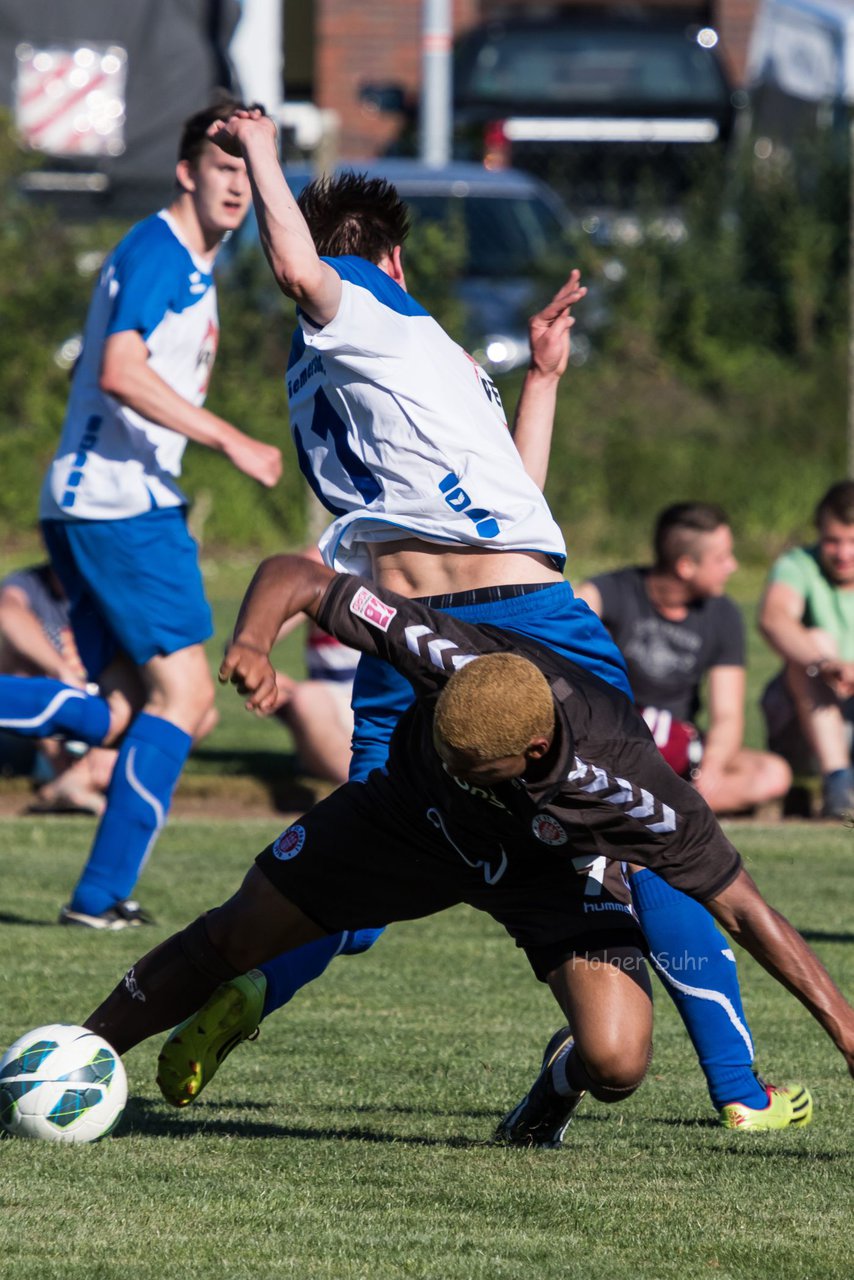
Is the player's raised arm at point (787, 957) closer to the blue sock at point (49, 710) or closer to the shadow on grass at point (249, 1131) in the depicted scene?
the shadow on grass at point (249, 1131)

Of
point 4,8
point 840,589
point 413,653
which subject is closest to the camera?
point 413,653

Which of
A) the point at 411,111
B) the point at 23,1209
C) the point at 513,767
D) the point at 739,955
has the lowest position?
the point at 739,955

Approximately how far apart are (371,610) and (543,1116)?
1139 millimetres

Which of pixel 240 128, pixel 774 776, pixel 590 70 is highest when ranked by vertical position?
pixel 590 70

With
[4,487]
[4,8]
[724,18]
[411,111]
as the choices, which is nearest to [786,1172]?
[4,487]

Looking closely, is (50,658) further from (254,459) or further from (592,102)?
(592,102)

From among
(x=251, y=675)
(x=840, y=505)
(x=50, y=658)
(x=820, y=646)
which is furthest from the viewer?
(x=820, y=646)

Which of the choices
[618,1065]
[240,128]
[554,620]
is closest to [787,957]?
[618,1065]

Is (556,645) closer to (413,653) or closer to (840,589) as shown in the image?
(413,653)

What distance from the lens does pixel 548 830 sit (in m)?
3.73

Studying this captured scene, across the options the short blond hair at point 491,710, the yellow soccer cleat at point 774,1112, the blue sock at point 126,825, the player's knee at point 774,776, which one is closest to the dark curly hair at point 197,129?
the blue sock at point 126,825

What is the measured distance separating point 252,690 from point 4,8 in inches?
546

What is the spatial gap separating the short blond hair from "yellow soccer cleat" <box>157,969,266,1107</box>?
0.89 meters

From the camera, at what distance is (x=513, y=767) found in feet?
Result: 11.6
